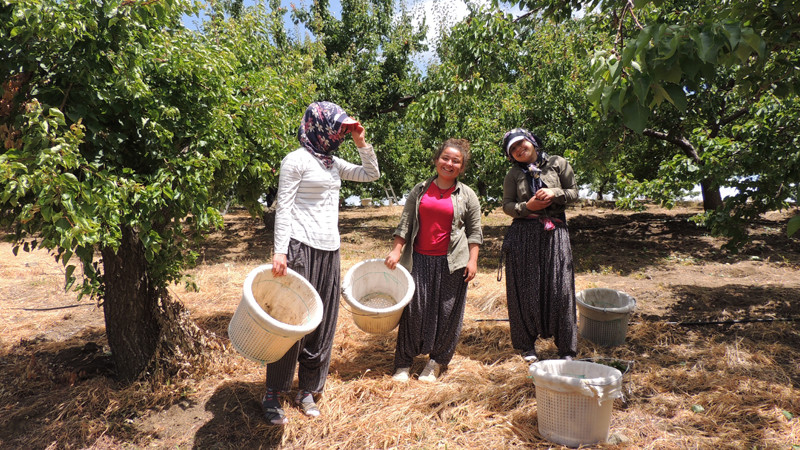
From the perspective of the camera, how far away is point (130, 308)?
346 cm

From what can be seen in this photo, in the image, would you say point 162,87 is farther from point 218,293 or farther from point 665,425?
point 665,425

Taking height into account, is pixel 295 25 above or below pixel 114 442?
above

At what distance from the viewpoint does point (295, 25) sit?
1395 cm

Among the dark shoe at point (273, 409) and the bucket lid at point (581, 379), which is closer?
the bucket lid at point (581, 379)

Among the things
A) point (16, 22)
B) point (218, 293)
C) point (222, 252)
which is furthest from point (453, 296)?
point (222, 252)

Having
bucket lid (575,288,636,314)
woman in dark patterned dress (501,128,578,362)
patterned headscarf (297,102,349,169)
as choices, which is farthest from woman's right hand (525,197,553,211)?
patterned headscarf (297,102,349,169)

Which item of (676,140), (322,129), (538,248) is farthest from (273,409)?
(676,140)

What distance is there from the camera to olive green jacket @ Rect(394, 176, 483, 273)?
3566mm

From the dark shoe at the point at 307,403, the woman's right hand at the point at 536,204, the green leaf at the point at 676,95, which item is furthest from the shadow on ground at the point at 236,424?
the green leaf at the point at 676,95

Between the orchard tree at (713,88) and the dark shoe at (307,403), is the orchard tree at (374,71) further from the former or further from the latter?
the dark shoe at (307,403)

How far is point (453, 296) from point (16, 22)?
2933 millimetres

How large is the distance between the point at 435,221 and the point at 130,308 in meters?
2.25

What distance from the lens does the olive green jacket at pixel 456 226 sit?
3.57 metres

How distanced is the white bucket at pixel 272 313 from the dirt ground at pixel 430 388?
67cm
